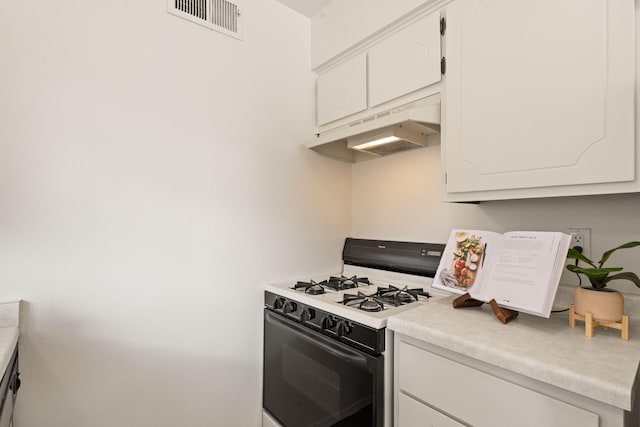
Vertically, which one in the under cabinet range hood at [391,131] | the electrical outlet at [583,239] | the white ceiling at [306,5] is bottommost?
the electrical outlet at [583,239]

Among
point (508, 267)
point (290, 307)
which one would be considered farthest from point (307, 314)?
point (508, 267)

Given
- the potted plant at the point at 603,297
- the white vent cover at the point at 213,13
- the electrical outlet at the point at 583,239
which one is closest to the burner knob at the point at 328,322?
the potted plant at the point at 603,297

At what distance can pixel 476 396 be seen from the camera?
86 centimetres

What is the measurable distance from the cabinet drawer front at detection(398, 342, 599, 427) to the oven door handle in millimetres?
131

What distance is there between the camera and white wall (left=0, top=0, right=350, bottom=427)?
1.15 m

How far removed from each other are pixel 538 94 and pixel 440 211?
27.7 inches

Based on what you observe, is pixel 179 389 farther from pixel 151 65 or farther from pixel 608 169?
pixel 608 169

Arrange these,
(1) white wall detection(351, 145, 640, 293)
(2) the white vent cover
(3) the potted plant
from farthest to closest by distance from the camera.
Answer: (2) the white vent cover < (1) white wall detection(351, 145, 640, 293) < (3) the potted plant

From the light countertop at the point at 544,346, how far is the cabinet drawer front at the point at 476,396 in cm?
5

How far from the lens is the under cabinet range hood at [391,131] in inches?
52.5

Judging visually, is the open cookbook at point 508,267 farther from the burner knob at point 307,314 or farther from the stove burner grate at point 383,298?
the burner knob at point 307,314

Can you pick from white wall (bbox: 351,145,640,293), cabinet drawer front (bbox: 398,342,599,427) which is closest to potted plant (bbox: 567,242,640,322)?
white wall (bbox: 351,145,640,293)

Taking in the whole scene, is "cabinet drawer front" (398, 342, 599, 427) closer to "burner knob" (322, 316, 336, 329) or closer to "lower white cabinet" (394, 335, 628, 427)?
"lower white cabinet" (394, 335, 628, 427)

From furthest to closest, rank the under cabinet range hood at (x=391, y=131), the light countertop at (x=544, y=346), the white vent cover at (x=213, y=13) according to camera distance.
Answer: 1. the white vent cover at (x=213, y=13)
2. the under cabinet range hood at (x=391, y=131)
3. the light countertop at (x=544, y=346)
